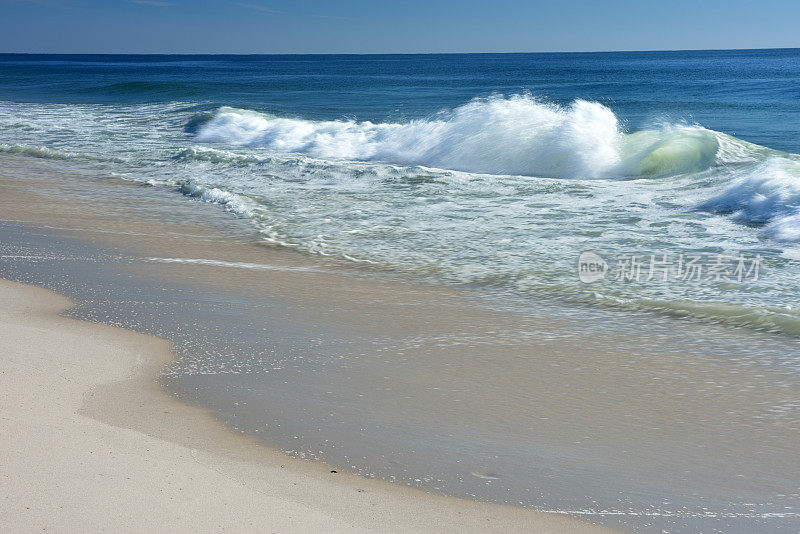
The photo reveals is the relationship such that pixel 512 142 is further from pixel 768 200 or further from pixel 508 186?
pixel 768 200

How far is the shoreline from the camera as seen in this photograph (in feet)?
7.57

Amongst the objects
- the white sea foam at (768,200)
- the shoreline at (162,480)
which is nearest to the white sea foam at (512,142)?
the white sea foam at (768,200)

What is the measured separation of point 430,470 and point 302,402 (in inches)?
31.8

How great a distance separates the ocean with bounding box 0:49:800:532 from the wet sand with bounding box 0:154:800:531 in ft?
0.05

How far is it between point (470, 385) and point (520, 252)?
285cm

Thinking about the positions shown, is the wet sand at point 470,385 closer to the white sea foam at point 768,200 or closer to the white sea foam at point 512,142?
the white sea foam at point 768,200

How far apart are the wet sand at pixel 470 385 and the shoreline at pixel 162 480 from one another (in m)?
0.09

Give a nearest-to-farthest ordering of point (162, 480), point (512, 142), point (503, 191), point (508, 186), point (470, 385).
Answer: point (162, 480), point (470, 385), point (503, 191), point (508, 186), point (512, 142)

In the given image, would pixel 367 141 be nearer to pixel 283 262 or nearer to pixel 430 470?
pixel 283 262

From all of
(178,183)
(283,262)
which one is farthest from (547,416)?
(178,183)

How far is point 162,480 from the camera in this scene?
8.23 feet

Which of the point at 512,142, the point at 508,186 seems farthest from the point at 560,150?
the point at 508,186

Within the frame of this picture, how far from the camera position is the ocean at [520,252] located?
A: 2932 millimetres

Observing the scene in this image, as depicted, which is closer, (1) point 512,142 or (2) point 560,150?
(2) point 560,150
